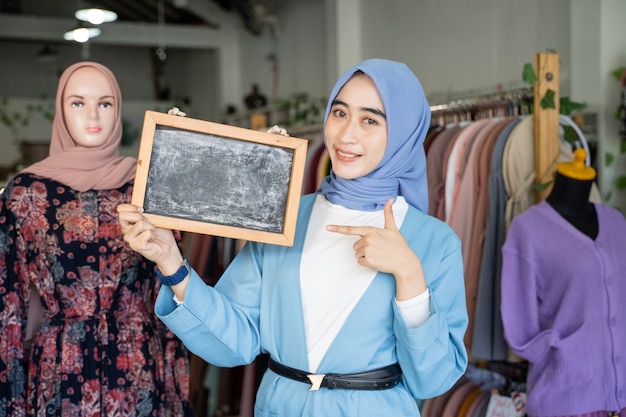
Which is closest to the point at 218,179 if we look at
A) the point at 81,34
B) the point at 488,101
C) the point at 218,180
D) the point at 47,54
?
the point at 218,180

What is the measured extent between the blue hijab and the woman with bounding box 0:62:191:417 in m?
0.75

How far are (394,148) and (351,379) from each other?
512 millimetres

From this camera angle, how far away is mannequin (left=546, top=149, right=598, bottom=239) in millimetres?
2309

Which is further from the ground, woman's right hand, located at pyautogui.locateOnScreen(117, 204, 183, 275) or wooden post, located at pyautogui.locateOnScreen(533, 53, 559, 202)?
wooden post, located at pyautogui.locateOnScreen(533, 53, 559, 202)

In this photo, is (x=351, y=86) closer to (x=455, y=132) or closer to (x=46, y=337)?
(x=46, y=337)

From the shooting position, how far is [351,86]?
1.59m

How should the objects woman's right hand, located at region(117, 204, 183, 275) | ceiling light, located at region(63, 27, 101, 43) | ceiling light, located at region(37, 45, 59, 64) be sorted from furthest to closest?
ceiling light, located at region(37, 45, 59, 64), ceiling light, located at region(63, 27, 101, 43), woman's right hand, located at region(117, 204, 183, 275)

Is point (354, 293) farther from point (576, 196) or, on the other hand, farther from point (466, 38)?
point (466, 38)

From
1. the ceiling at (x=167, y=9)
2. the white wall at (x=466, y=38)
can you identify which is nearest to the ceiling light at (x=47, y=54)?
the ceiling at (x=167, y=9)

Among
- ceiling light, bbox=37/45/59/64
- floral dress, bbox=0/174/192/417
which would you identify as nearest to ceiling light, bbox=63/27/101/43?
ceiling light, bbox=37/45/59/64

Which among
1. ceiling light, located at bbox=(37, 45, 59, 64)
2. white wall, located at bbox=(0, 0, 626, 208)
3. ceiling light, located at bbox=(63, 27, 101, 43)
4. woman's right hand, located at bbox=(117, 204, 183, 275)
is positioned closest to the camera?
woman's right hand, located at bbox=(117, 204, 183, 275)

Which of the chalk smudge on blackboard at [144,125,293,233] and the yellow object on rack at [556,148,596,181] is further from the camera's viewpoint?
the yellow object on rack at [556,148,596,181]

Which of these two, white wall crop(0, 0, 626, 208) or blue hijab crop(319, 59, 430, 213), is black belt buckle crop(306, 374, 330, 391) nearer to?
blue hijab crop(319, 59, 430, 213)

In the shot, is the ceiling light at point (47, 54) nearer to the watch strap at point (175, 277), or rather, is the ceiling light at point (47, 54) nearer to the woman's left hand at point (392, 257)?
the watch strap at point (175, 277)
